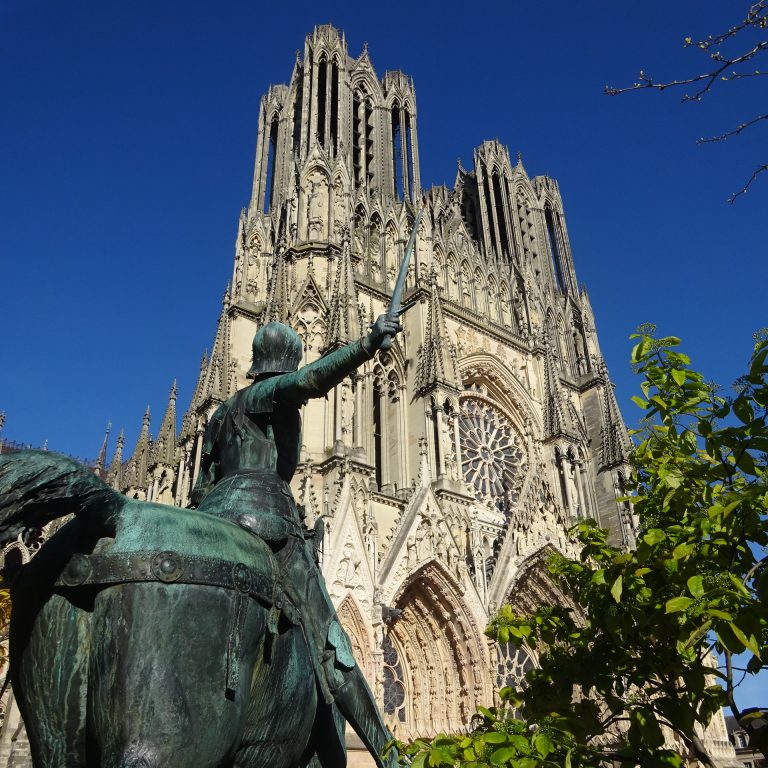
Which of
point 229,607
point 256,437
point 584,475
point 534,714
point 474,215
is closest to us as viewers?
point 229,607

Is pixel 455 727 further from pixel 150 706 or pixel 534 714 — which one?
pixel 150 706

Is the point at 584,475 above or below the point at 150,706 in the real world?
above

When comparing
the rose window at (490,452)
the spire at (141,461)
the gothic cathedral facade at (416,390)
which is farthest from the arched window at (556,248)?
the spire at (141,461)

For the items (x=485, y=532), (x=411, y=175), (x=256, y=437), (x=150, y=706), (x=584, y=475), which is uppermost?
(x=411, y=175)

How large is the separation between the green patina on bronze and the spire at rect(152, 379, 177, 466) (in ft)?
69.5

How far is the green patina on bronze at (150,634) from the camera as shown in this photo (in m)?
2.41

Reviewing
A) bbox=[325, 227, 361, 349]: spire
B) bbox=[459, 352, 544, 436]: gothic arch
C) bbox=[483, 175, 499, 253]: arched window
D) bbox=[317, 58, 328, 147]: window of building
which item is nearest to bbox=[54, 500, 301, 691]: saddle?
bbox=[325, 227, 361, 349]: spire

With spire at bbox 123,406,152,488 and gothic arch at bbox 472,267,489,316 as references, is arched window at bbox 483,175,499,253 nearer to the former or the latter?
gothic arch at bbox 472,267,489,316

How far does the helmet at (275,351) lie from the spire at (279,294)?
14466 mm

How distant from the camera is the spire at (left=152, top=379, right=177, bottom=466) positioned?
76.9 ft

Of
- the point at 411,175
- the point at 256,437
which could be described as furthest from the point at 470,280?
the point at 256,437

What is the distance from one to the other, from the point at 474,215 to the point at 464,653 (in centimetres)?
2071

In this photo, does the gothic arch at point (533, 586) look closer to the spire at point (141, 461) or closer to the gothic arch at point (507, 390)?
the gothic arch at point (507, 390)

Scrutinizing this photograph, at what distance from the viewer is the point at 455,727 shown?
16156 mm
